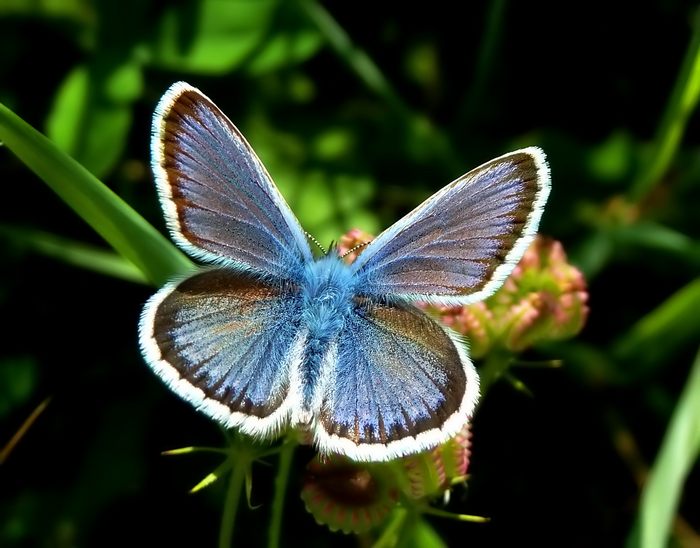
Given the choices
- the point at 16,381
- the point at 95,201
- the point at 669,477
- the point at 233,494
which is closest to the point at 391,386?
the point at 233,494

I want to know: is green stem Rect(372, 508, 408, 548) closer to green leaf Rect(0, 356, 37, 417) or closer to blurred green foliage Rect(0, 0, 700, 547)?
blurred green foliage Rect(0, 0, 700, 547)

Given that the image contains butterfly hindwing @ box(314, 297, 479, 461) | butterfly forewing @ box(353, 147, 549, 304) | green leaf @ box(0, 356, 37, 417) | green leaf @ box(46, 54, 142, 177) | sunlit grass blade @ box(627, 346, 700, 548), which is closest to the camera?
butterfly hindwing @ box(314, 297, 479, 461)

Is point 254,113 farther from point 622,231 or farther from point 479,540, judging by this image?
point 479,540

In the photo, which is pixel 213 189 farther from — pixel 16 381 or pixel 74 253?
pixel 16 381

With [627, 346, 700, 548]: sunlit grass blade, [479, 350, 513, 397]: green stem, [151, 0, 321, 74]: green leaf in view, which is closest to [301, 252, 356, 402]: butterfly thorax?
[479, 350, 513, 397]: green stem

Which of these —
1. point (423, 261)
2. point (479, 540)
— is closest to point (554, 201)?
point (479, 540)
